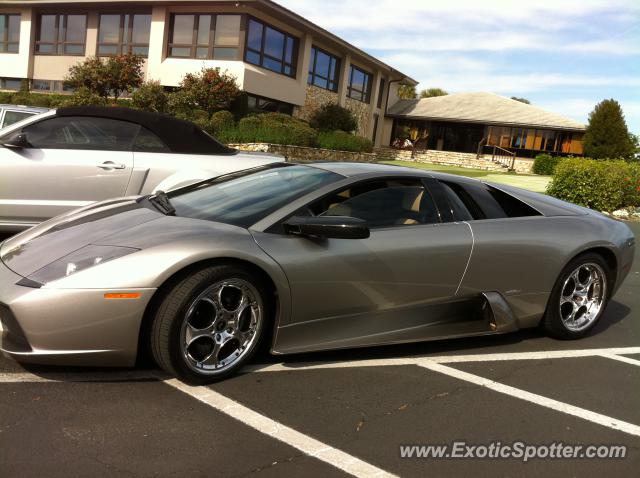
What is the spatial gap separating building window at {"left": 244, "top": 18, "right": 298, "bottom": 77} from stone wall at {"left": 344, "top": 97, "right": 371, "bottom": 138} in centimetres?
666

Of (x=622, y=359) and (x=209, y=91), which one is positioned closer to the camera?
(x=622, y=359)

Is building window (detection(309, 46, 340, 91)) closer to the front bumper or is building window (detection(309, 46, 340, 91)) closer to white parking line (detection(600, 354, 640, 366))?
white parking line (detection(600, 354, 640, 366))

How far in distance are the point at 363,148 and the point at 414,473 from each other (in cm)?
2406

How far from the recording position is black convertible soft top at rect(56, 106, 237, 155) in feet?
20.8

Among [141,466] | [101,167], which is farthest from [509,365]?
[101,167]

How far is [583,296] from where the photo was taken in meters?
4.71

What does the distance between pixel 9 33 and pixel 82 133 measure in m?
27.4

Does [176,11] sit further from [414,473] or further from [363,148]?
[414,473]

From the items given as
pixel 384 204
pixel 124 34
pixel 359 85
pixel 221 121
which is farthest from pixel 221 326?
pixel 359 85

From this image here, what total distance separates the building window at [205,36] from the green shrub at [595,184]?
551 inches

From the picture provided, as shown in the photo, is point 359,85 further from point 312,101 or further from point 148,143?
point 148,143

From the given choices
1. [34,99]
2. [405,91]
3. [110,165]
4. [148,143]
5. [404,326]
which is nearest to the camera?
[404,326]

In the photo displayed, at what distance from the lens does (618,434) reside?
10.2 ft

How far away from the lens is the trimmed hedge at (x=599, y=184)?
15.2 m
